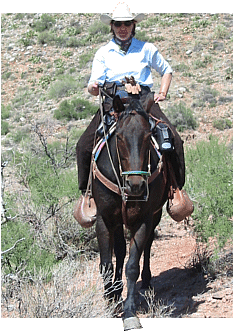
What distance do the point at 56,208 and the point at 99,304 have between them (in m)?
4.53

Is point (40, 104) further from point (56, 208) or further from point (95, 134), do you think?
point (95, 134)

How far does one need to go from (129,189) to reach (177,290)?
304 cm

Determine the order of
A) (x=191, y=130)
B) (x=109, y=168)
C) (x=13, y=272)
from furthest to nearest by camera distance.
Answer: (x=191, y=130) < (x=13, y=272) < (x=109, y=168)

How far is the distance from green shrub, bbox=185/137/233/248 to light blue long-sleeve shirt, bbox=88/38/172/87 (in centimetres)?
315

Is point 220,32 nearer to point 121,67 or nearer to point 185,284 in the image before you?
point 185,284

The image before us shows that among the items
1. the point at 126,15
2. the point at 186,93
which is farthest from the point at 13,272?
the point at 186,93

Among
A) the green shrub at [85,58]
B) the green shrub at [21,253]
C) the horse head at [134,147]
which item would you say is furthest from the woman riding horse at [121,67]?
the green shrub at [85,58]

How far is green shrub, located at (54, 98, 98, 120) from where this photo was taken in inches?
877

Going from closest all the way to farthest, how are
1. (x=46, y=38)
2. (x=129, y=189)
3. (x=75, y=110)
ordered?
(x=129, y=189) < (x=75, y=110) < (x=46, y=38)

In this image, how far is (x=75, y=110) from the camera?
22.6 m

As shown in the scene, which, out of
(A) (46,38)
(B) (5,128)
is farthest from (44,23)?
(B) (5,128)

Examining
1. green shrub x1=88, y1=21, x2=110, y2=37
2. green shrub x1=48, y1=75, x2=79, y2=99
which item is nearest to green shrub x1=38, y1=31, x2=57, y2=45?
green shrub x1=88, y1=21, x2=110, y2=37

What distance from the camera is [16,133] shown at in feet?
72.0

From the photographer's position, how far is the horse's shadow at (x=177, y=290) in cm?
769
